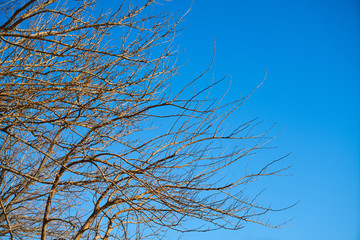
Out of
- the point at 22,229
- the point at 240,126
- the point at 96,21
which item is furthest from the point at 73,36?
the point at 22,229

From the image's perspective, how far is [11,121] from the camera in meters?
4.15

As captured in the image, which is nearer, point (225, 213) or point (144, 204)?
point (225, 213)

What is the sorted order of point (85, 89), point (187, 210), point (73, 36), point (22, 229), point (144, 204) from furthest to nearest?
point (22, 229), point (144, 204), point (73, 36), point (187, 210), point (85, 89)

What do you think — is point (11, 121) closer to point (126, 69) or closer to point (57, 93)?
point (57, 93)

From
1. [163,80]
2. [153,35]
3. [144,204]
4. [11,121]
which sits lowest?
[144,204]

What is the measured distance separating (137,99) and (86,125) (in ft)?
2.16

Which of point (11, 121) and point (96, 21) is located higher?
point (96, 21)

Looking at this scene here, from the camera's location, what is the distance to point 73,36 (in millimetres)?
4703

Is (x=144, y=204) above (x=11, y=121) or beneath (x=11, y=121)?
beneath

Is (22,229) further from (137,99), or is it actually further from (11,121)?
(137,99)

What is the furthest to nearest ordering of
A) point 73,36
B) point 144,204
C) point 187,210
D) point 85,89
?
1. point 144,204
2. point 73,36
3. point 187,210
4. point 85,89

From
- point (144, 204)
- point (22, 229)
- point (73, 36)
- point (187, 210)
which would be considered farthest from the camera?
point (22, 229)

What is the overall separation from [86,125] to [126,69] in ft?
3.16

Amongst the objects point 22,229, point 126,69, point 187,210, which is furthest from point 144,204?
point 22,229
